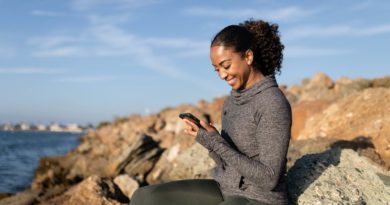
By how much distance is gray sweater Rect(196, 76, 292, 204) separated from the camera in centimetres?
333

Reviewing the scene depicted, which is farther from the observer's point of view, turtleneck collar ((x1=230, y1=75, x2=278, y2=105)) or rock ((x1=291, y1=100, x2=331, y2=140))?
rock ((x1=291, y1=100, x2=331, y2=140))

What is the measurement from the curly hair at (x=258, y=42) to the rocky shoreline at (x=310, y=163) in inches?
42.2

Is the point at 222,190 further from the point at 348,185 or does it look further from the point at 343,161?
the point at 343,161

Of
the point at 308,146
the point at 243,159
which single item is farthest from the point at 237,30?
the point at 308,146

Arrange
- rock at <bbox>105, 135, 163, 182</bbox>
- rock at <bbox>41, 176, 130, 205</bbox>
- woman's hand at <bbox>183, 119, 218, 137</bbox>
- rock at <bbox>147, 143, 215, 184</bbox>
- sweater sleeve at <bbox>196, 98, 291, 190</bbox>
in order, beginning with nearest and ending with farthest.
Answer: sweater sleeve at <bbox>196, 98, 291, 190</bbox> → woman's hand at <bbox>183, 119, 218, 137</bbox> → rock at <bbox>41, 176, 130, 205</bbox> → rock at <bbox>147, 143, 215, 184</bbox> → rock at <bbox>105, 135, 163, 182</bbox>

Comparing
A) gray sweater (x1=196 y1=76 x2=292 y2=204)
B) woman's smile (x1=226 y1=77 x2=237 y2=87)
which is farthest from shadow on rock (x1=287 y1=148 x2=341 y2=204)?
woman's smile (x1=226 y1=77 x2=237 y2=87)

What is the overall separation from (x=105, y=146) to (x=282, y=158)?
21.9 meters

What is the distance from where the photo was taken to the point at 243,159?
11.1ft

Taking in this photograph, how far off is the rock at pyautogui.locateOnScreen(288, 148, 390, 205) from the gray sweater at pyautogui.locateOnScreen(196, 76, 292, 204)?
1.76 ft

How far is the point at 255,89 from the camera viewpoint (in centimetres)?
363

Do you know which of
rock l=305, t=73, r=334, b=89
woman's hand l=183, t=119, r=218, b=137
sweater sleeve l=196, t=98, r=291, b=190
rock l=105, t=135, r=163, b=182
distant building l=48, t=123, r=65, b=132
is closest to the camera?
sweater sleeve l=196, t=98, r=291, b=190

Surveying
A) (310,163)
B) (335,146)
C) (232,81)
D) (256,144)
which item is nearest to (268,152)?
(256,144)

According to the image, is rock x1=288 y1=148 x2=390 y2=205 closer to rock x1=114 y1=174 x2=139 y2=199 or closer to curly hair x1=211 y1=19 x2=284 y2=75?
curly hair x1=211 y1=19 x2=284 y2=75

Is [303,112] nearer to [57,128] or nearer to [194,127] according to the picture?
[194,127]
